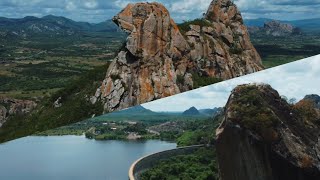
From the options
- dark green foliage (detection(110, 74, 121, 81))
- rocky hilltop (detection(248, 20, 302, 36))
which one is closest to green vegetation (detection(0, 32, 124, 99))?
rocky hilltop (detection(248, 20, 302, 36))

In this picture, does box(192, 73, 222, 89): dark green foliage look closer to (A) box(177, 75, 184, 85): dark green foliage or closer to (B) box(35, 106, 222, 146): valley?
(A) box(177, 75, 184, 85): dark green foliage

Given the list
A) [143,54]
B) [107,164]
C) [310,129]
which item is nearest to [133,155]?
[107,164]

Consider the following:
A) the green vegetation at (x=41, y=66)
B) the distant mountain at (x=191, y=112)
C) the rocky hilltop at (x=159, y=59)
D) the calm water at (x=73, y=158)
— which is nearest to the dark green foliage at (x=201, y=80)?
the rocky hilltop at (x=159, y=59)

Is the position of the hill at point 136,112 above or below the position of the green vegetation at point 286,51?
above

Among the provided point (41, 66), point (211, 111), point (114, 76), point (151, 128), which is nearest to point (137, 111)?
point (151, 128)

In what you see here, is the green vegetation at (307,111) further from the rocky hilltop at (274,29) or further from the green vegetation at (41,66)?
the rocky hilltop at (274,29)

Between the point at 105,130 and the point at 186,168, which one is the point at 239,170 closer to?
the point at 186,168
